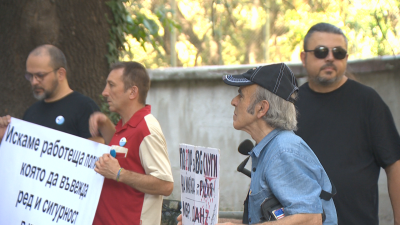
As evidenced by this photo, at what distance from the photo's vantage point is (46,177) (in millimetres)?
3383

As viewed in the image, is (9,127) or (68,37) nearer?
(9,127)

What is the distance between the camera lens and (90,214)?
3.08 metres

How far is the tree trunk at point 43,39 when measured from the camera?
15.4ft

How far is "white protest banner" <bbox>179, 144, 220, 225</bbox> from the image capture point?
233 centimetres

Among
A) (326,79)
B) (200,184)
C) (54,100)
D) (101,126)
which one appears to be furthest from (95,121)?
(326,79)

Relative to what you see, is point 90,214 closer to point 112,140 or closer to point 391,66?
point 112,140

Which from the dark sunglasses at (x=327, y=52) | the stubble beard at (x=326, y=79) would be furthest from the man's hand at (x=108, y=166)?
the dark sunglasses at (x=327, y=52)

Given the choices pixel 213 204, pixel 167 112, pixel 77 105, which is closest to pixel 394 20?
pixel 167 112

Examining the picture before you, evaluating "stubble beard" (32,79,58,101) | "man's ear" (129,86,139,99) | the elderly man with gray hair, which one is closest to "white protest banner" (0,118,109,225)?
"stubble beard" (32,79,58,101)

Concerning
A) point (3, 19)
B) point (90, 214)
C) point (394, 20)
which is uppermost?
point (394, 20)

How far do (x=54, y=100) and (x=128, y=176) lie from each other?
1.20m

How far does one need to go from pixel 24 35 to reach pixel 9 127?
4.65ft

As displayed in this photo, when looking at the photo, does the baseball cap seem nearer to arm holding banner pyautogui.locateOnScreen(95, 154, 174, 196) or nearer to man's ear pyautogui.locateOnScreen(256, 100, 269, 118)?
man's ear pyautogui.locateOnScreen(256, 100, 269, 118)

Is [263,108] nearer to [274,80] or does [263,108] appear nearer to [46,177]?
[274,80]
